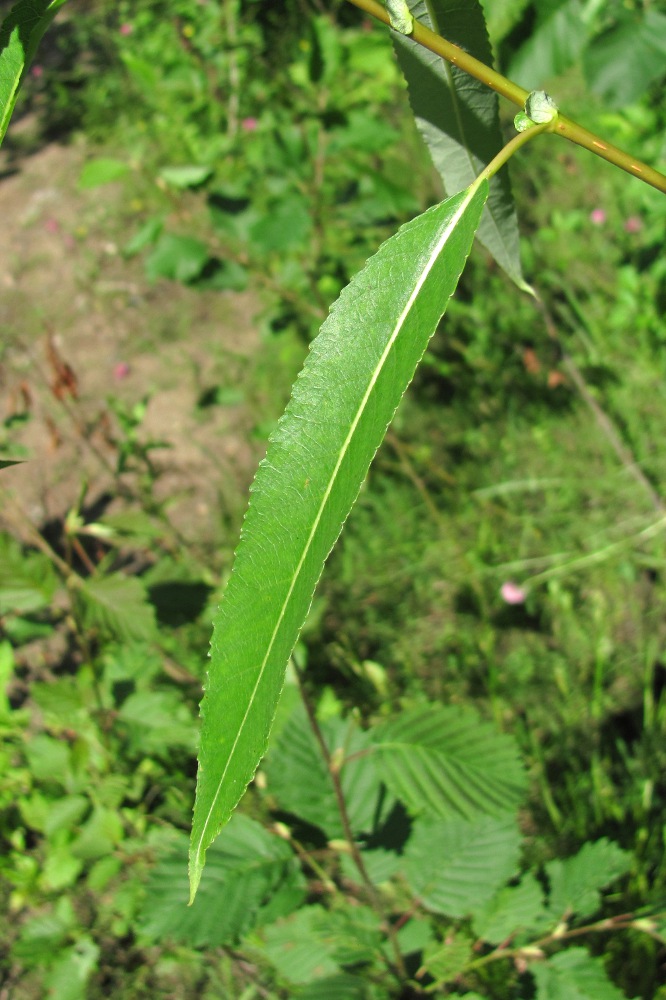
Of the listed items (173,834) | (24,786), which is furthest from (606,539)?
(24,786)

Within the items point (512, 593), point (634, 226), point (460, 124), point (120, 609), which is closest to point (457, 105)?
point (460, 124)

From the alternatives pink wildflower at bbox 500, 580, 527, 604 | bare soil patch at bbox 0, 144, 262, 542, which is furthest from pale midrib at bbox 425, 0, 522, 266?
bare soil patch at bbox 0, 144, 262, 542

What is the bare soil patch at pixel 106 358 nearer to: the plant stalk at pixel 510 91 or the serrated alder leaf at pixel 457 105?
the serrated alder leaf at pixel 457 105

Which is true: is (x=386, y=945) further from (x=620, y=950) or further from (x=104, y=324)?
(x=104, y=324)

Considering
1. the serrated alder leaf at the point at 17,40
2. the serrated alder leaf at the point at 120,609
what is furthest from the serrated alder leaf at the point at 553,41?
the serrated alder leaf at the point at 120,609

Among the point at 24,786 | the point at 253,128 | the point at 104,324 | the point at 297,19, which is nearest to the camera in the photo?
the point at 24,786

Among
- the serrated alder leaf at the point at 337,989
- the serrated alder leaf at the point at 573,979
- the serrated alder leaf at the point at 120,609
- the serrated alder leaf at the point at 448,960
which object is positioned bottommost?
the serrated alder leaf at the point at 337,989
